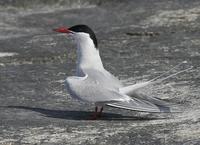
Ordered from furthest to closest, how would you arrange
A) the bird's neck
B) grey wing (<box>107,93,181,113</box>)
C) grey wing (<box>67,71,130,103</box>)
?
the bird's neck
grey wing (<box>67,71,130,103</box>)
grey wing (<box>107,93,181,113</box>)

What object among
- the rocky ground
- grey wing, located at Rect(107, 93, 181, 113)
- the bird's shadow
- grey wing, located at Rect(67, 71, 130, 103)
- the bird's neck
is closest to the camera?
the rocky ground

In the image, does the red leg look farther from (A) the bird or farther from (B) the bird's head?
(B) the bird's head

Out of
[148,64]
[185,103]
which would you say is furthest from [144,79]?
[185,103]

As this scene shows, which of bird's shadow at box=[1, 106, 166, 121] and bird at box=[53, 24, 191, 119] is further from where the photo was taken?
bird's shadow at box=[1, 106, 166, 121]

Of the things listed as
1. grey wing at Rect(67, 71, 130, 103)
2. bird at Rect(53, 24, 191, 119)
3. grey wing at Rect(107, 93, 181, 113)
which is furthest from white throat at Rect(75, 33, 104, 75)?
grey wing at Rect(107, 93, 181, 113)

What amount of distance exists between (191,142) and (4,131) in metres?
1.46

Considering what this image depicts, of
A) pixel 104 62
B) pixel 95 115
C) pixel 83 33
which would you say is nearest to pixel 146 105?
pixel 95 115

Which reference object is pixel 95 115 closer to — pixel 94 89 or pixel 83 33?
pixel 94 89

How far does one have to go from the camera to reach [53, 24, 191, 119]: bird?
5941mm

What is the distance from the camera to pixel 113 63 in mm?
8586

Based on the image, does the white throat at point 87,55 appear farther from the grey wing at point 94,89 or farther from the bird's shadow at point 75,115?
the bird's shadow at point 75,115

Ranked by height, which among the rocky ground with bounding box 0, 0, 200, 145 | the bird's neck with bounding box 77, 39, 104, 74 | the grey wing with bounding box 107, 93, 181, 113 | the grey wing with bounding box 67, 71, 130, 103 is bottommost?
the rocky ground with bounding box 0, 0, 200, 145

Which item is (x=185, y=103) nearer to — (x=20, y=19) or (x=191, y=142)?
(x=191, y=142)

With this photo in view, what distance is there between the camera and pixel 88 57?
261 inches
